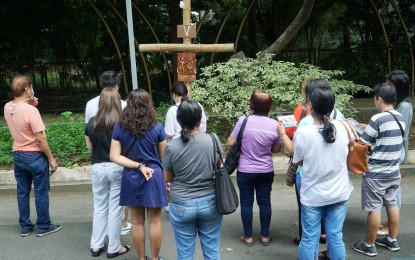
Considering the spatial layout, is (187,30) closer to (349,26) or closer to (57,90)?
(57,90)

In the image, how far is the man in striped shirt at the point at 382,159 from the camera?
388cm

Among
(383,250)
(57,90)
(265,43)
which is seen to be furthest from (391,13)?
(383,250)

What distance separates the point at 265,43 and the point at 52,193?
960 cm

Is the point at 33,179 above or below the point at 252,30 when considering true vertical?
below

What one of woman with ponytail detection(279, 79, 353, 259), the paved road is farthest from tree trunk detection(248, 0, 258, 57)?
woman with ponytail detection(279, 79, 353, 259)

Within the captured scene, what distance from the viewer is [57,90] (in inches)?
456

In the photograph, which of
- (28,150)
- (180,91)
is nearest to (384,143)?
(180,91)

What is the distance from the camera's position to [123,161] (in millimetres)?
3596

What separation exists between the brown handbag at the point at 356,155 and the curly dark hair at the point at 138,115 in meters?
1.52

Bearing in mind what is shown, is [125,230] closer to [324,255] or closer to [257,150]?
[257,150]

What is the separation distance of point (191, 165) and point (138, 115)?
67 centimetres

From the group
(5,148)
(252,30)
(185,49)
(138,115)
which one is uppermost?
(252,30)

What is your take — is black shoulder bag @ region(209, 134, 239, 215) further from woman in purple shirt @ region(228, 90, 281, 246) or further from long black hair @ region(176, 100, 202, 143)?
woman in purple shirt @ region(228, 90, 281, 246)

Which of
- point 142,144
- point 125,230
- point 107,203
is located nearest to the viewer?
point 142,144
